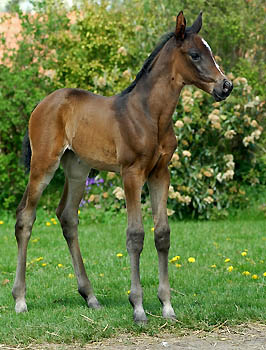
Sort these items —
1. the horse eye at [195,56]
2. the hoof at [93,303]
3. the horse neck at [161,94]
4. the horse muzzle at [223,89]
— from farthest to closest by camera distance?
1. the hoof at [93,303]
2. the horse neck at [161,94]
3. the horse eye at [195,56]
4. the horse muzzle at [223,89]

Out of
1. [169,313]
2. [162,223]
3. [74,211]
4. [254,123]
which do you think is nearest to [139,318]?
[169,313]

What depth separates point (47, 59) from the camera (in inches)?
493

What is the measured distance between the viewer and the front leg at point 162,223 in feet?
17.3

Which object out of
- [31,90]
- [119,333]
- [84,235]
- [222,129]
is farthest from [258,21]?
[119,333]

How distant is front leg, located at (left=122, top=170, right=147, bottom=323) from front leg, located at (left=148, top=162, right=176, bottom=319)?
222mm

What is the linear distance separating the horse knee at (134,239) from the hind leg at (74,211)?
A: 92 centimetres

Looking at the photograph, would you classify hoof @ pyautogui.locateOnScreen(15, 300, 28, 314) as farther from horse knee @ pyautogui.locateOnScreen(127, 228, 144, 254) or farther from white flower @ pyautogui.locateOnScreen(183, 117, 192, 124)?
white flower @ pyautogui.locateOnScreen(183, 117, 192, 124)

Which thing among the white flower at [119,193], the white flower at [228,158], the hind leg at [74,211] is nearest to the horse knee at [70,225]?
the hind leg at [74,211]

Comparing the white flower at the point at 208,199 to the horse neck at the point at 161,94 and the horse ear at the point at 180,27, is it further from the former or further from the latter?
the horse ear at the point at 180,27

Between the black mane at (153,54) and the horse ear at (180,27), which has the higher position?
the horse ear at (180,27)

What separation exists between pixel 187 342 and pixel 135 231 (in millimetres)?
935

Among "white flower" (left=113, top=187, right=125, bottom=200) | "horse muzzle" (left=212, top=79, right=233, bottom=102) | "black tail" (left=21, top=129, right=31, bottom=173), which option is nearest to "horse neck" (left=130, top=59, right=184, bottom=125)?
"horse muzzle" (left=212, top=79, right=233, bottom=102)

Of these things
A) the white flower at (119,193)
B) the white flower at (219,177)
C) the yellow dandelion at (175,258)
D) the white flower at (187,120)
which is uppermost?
the white flower at (187,120)

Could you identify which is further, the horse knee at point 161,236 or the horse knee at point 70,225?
the horse knee at point 70,225
